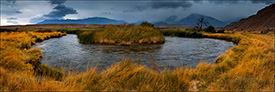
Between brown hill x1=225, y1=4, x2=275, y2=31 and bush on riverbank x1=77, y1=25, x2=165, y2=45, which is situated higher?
brown hill x1=225, y1=4, x2=275, y2=31

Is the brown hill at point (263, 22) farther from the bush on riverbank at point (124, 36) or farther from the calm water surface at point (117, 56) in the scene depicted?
the calm water surface at point (117, 56)

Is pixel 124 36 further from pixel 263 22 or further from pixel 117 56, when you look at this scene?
pixel 263 22

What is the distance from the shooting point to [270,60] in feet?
21.2

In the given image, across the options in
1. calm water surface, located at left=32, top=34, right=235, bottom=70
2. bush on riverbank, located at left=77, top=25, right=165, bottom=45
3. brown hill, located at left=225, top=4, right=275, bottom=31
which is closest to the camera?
calm water surface, located at left=32, top=34, right=235, bottom=70

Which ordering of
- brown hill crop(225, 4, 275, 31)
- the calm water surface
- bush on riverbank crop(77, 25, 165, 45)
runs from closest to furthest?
the calm water surface < bush on riverbank crop(77, 25, 165, 45) < brown hill crop(225, 4, 275, 31)

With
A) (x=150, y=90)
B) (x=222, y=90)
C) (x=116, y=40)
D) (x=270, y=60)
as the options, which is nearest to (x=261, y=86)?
(x=222, y=90)

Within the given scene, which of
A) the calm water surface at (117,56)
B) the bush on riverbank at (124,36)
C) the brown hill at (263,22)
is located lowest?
the calm water surface at (117,56)

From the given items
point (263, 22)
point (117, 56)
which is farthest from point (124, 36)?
point (263, 22)

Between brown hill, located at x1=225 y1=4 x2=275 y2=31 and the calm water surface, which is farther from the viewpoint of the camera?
brown hill, located at x1=225 y1=4 x2=275 y2=31

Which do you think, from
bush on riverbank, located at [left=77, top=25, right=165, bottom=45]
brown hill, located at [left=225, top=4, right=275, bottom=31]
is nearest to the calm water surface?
bush on riverbank, located at [left=77, top=25, right=165, bottom=45]

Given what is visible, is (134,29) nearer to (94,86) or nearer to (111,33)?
(111,33)

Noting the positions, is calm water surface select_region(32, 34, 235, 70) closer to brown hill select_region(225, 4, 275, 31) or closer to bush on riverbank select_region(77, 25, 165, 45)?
bush on riverbank select_region(77, 25, 165, 45)

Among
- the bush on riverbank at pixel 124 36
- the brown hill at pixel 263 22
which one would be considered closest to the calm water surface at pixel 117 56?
the bush on riverbank at pixel 124 36

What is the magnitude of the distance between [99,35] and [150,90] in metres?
18.8
